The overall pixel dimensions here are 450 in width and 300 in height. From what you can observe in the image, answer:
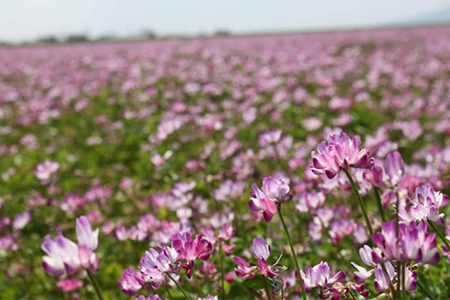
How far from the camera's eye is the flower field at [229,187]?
4.24ft

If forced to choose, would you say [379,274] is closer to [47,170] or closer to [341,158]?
[341,158]

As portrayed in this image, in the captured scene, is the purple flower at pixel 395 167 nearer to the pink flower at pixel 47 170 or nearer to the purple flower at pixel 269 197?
the purple flower at pixel 269 197

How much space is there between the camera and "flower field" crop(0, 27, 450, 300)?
4.24 feet

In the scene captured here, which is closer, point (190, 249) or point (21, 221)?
point (190, 249)

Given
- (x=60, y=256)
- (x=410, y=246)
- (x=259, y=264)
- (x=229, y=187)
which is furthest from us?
(x=229, y=187)

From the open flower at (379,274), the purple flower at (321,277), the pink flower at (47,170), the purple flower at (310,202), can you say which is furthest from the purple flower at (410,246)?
the pink flower at (47,170)

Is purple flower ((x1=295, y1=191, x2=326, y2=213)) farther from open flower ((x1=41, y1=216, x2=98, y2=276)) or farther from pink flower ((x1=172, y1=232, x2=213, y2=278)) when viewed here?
open flower ((x1=41, y1=216, x2=98, y2=276))

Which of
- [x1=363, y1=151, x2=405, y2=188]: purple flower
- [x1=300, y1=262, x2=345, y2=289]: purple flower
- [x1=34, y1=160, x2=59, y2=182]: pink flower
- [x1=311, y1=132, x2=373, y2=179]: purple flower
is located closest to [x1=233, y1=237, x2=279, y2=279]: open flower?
[x1=300, y1=262, x2=345, y2=289]: purple flower

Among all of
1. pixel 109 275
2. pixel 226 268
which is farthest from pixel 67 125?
pixel 226 268

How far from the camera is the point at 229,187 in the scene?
2.81 metres

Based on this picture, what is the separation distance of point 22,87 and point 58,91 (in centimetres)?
230

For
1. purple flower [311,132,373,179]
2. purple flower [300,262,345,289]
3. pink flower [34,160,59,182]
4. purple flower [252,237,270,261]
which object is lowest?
pink flower [34,160,59,182]

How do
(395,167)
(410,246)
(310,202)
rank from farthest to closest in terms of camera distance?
(310,202)
(395,167)
(410,246)

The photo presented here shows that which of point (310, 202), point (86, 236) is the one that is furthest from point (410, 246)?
point (310, 202)
